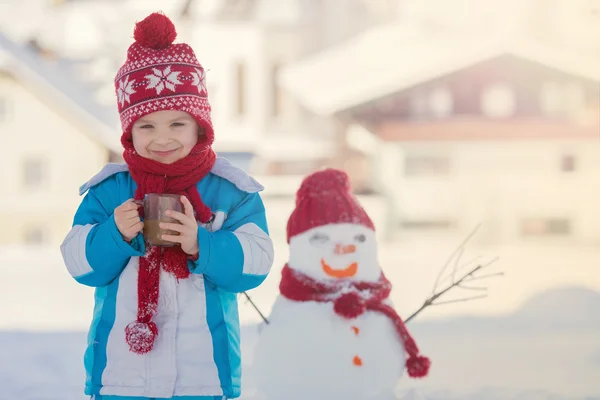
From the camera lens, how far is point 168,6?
35.1ft

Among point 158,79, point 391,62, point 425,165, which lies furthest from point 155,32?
point 391,62

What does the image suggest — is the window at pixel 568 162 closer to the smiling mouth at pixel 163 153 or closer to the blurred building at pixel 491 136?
the blurred building at pixel 491 136

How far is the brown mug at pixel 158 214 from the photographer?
5.23 ft

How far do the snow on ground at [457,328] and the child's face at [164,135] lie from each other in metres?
1.55

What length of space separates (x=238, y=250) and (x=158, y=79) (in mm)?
430

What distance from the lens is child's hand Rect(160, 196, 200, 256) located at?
158cm

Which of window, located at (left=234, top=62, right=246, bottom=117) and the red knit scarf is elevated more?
window, located at (left=234, top=62, right=246, bottom=117)

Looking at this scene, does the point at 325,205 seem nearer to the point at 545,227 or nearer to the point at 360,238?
the point at 360,238

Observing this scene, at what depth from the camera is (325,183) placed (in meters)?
2.73

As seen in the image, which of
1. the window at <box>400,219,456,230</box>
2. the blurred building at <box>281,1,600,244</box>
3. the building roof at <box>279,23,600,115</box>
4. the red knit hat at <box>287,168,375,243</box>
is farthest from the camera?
the window at <box>400,219,456,230</box>

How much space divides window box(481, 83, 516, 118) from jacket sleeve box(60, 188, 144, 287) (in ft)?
22.0

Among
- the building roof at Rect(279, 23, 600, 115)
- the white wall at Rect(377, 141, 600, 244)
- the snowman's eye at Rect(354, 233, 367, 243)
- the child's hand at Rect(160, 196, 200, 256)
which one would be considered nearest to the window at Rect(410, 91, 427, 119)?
the building roof at Rect(279, 23, 600, 115)

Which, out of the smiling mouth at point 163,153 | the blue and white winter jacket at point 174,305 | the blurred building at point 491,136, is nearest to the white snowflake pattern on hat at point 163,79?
the smiling mouth at point 163,153

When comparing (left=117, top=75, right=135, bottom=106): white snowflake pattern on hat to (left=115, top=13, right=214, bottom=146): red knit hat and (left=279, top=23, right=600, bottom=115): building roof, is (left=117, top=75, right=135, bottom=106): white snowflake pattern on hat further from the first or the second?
(left=279, top=23, right=600, bottom=115): building roof
